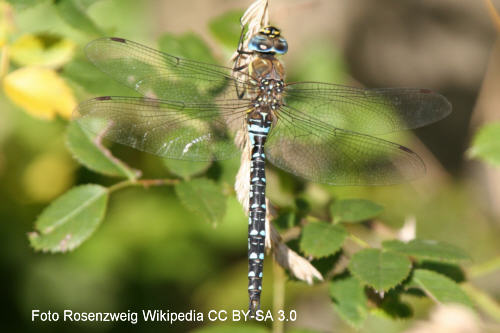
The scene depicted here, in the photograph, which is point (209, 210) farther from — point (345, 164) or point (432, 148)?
point (432, 148)

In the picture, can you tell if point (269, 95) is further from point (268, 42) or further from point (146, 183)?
point (146, 183)

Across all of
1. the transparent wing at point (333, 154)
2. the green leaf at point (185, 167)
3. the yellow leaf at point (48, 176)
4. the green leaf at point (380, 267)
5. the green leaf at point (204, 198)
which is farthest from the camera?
the yellow leaf at point (48, 176)

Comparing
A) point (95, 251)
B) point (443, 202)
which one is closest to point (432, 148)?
point (443, 202)

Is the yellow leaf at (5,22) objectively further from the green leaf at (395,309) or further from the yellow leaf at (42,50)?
the green leaf at (395,309)

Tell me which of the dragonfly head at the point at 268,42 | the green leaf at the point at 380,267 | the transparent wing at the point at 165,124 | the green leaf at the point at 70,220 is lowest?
the green leaf at the point at 380,267

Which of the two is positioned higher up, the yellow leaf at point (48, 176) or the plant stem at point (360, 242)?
the yellow leaf at point (48, 176)

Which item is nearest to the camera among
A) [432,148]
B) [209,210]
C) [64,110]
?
[209,210]

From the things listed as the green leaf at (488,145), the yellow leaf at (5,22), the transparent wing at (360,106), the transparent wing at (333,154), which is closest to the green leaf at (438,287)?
the transparent wing at (333,154)
